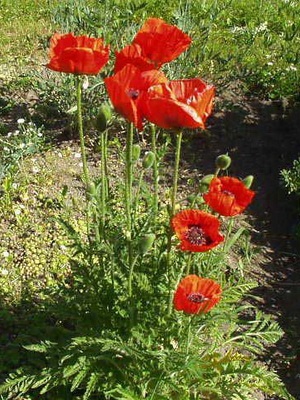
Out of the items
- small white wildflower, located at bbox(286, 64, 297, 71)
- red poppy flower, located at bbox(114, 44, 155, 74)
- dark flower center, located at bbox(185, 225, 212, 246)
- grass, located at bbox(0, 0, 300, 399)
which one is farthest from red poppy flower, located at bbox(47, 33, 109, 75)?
small white wildflower, located at bbox(286, 64, 297, 71)

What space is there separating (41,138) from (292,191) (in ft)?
5.37

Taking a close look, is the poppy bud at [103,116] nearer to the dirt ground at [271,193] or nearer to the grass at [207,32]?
the dirt ground at [271,193]

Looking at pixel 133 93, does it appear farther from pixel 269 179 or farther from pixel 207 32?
pixel 207 32

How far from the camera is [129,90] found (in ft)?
5.79

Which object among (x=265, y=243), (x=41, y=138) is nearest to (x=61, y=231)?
(x=41, y=138)

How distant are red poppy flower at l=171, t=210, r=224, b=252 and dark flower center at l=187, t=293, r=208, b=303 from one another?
16 centimetres

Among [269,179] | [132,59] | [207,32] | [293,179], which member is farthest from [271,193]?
[132,59]

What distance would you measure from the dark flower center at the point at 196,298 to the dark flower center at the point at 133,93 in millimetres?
619

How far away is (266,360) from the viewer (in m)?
3.12

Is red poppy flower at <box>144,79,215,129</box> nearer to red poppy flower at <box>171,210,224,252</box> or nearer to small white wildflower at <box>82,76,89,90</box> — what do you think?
red poppy flower at <box>171,210,224,252</box>

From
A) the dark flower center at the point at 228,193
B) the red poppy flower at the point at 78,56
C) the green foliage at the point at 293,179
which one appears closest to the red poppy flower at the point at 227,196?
the dark flower center at the point at 228,193

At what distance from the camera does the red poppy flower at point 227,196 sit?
1.99m

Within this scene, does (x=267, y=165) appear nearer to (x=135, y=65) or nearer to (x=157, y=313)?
(x=157, y=313)

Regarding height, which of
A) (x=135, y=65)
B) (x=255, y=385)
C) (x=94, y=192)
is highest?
(x=135, y=65)
